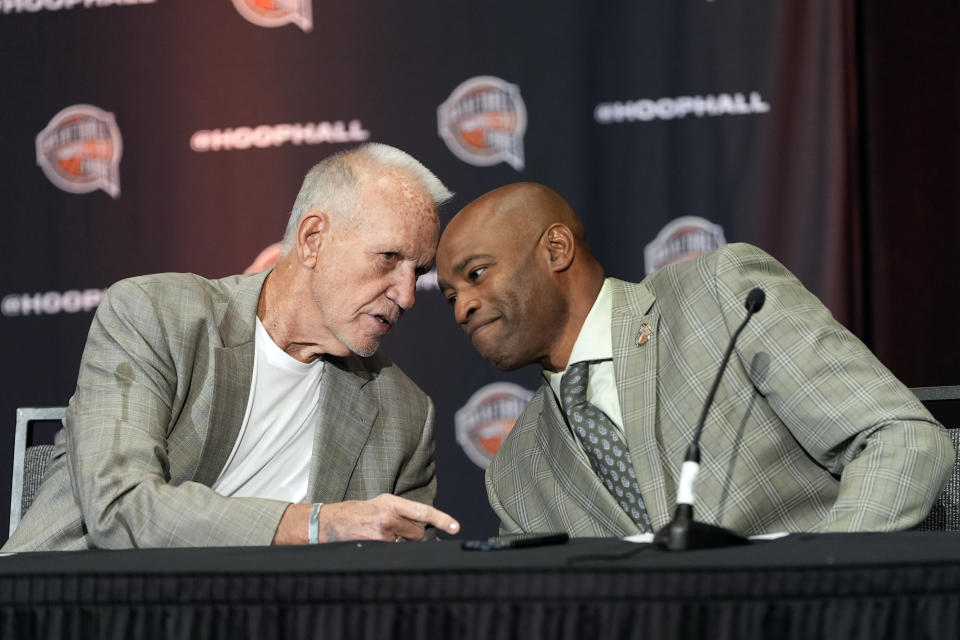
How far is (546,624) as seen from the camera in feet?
3.35

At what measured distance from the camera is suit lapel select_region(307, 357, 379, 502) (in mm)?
2357

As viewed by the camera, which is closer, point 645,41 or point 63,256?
point 645,41

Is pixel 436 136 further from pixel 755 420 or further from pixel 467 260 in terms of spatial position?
pixel 755 420

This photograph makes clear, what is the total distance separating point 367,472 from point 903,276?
1763mm

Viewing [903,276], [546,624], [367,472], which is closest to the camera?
[546,624]

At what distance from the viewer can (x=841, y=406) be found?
1.97m

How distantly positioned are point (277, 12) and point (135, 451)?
6.70 feet

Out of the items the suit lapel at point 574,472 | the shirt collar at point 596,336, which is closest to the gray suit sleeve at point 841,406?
the shirt collar at point 596,336

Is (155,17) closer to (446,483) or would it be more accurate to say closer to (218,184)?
(218,184)

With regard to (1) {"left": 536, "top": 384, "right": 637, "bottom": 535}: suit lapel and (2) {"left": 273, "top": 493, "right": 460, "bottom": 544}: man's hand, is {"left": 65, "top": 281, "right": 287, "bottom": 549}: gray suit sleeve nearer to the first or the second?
(2) {"left": 273, "top": 493, "right": 460, "bottom": 544}: man's hand

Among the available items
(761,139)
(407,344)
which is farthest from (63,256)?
(761,139)

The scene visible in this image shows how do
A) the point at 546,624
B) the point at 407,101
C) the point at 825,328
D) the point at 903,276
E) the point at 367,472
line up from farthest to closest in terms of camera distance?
the point at 407,101 → the point at 903,276 → the point at 367,472 → the point at 825,328 → the point at 546,624

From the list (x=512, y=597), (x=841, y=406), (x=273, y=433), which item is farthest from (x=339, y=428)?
(x=512, y=597)

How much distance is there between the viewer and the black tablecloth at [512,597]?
1011 millimetres
